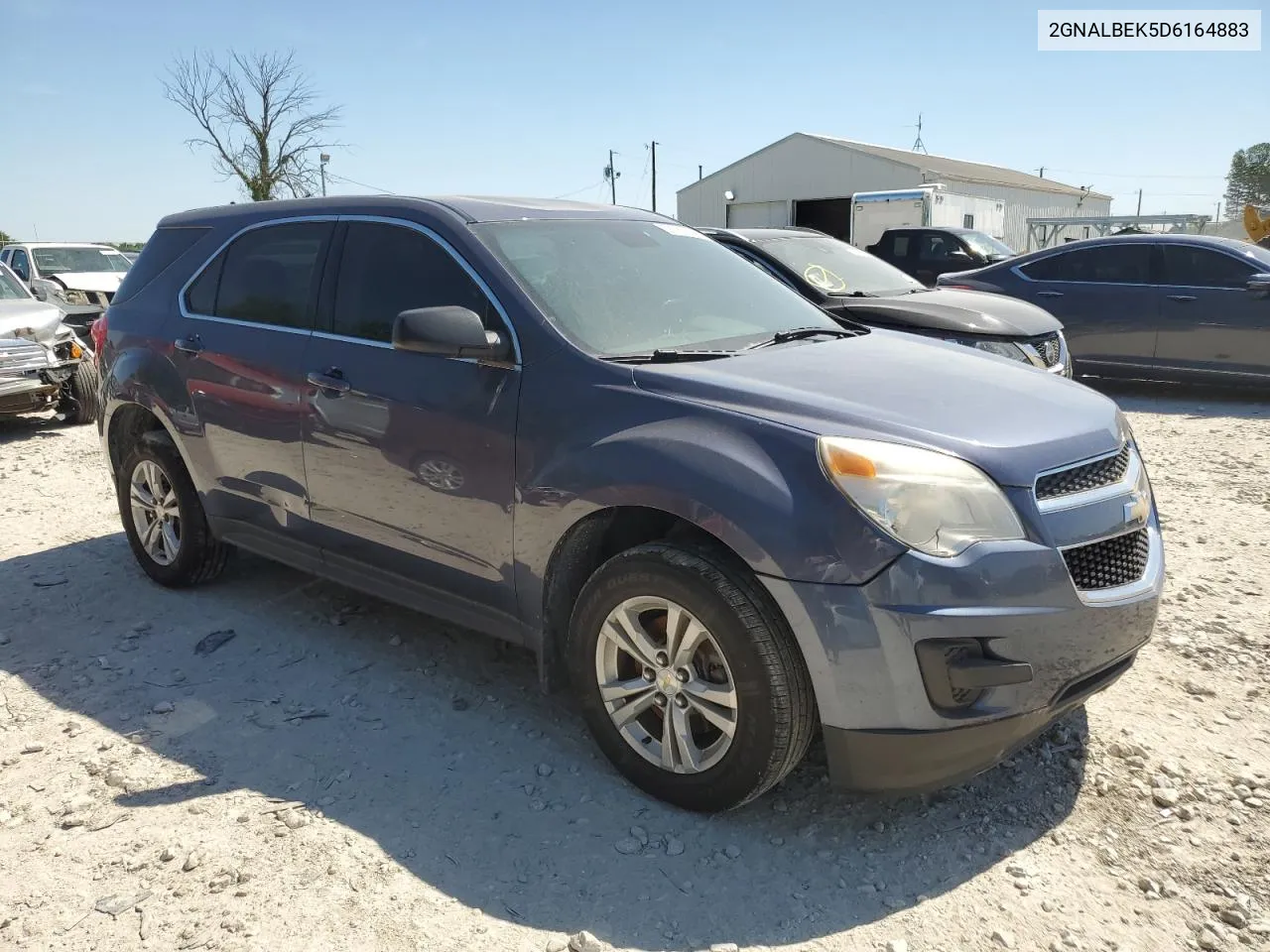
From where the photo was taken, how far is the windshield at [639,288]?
129 inches

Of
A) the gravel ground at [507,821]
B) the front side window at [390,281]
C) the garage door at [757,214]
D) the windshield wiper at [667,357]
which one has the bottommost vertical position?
the gravel ground at [507,821]

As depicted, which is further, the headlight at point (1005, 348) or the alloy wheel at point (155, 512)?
the headlight at point (1005, 348)

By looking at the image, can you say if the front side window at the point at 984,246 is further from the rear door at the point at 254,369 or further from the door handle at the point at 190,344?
the door handle at the point at 190,344

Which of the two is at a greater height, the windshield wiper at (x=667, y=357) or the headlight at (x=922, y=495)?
the windshield wiper at (x=667, y=357)

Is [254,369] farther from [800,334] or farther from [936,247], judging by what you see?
[936,247]

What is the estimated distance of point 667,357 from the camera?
10.1ft

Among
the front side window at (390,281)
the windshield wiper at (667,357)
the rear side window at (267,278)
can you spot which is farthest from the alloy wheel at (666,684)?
the rear side window at (267,278)

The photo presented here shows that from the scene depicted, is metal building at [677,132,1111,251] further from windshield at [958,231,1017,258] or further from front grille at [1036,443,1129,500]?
front grille at [1036,443,1129,500]

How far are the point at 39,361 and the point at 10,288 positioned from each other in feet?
6.52

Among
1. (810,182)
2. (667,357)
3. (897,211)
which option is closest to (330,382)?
(667,357)

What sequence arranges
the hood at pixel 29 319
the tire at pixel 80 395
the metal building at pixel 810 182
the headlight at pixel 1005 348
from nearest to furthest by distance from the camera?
the headlight at pixel 1005 348 < the hood at pixel 29 319 < the tire at pixel 80 395 < the metal building at pixel 810 182

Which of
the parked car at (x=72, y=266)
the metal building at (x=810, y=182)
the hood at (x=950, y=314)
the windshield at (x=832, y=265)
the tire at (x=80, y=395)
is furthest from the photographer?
the metal building at (x=810, y=182)

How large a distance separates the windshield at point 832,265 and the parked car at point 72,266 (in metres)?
10.9

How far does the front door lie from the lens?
126 inches
